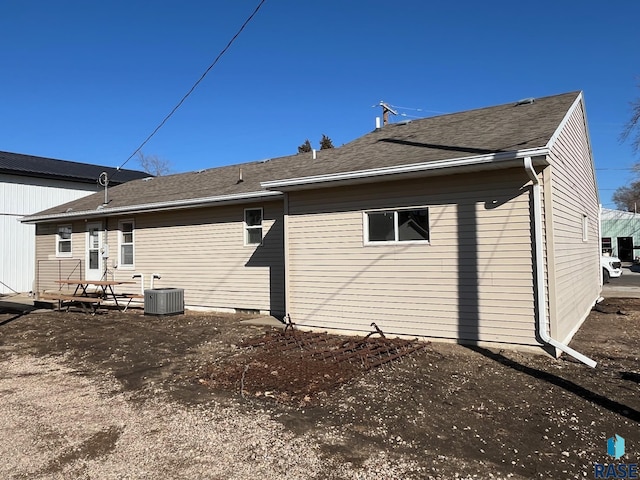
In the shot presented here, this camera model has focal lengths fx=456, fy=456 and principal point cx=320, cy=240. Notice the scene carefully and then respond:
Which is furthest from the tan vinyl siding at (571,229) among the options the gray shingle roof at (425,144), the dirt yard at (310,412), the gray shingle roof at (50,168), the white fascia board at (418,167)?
the gray shingle roof at (50,168)

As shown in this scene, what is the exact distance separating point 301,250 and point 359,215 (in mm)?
1530

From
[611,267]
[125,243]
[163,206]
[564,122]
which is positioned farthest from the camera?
[611,267]

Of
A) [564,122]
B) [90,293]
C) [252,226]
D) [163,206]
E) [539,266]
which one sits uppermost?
[564,122]

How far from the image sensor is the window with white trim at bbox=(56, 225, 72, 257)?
52.9 ft

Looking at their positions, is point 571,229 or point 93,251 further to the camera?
point 93,251

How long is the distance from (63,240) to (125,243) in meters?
3.61

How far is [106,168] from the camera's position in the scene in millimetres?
27234

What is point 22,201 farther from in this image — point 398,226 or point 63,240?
point 398,226

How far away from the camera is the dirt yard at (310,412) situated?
3551 mm

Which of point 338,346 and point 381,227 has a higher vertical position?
point 381,227

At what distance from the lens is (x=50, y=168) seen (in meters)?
22.4

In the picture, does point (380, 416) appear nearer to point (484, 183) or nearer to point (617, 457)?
point (617, 457)

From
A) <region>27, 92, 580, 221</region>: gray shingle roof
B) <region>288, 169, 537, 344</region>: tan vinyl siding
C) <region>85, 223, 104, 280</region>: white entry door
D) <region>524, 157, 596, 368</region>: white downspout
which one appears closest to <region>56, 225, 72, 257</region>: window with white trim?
<region>85, 223, 104, 280</region>: white entry door

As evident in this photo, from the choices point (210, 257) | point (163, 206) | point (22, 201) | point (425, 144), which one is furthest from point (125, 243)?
point (425, 144)
